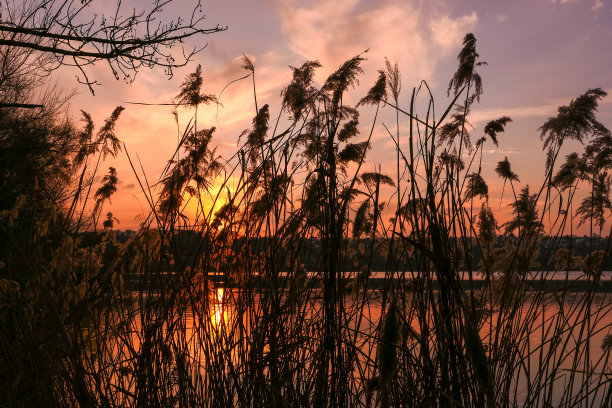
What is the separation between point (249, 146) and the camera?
251cm

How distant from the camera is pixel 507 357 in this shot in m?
2.10

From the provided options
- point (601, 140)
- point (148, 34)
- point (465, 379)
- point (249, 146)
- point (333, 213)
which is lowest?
point (465, 379)

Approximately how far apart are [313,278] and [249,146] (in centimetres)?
68

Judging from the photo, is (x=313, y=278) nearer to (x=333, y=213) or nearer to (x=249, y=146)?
(x=333, y=213)

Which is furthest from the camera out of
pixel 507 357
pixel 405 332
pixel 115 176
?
pixel 115 176

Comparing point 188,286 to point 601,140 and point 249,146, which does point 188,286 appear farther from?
point 601,140

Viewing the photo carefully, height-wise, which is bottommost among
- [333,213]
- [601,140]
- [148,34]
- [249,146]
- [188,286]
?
[188,286]

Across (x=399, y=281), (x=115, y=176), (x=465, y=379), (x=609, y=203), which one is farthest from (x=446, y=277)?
(x=115, y=176)

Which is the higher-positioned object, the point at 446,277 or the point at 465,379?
the point at 446,277

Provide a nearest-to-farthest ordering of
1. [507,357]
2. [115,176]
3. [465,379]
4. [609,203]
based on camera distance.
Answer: [465,379] → [507,357] → [609,203] → [115,176]

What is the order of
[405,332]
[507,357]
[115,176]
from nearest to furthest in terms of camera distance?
[405,332]
[507,357]
[115,176]

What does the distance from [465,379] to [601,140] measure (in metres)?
2.16

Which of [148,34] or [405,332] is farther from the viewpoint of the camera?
[148,34]

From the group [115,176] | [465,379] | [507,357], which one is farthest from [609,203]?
[115,176]
